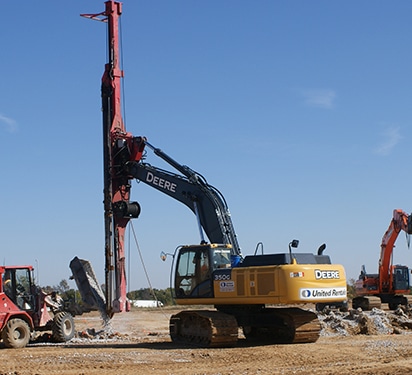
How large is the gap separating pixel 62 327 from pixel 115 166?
622 centimetres

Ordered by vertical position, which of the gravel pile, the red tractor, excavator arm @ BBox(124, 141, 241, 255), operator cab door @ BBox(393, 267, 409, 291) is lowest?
the gravel pile

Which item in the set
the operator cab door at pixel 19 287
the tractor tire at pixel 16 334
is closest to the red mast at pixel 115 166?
the operator cab door at pixel 19 287

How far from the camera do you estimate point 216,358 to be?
1683cm

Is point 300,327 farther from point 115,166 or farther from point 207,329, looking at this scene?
point 115,166

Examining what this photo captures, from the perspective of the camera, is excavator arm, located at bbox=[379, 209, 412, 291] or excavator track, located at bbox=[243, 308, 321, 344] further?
excavator arm, located at bbox=[379, 209, 412, 291]

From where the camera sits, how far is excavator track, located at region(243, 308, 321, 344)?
1988 centimetres

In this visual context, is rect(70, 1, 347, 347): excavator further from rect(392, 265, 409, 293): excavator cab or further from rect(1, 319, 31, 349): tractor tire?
rect(392, 265, 409, 293): excavator cab

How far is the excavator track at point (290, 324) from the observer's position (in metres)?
19.9

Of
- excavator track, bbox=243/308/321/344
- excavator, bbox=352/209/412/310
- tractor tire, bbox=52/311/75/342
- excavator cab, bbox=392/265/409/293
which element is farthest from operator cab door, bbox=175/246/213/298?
excavator cab, bbox=392/265/409/293

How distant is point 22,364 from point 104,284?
8.54 meters

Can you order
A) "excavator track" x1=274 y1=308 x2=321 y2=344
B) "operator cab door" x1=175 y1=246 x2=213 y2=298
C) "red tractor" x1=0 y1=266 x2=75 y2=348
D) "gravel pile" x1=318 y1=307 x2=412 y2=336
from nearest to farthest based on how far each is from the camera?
"excavator track" x1=274 y1=308 x2=321 y2=344
"operator cab door" x1=175 y1=246 x2=213 y2=298
"red tractor" x1=0 y1=266 x2=75 y2=348
"gravel pile" x1=318 y1=307 x2=412 y2=336

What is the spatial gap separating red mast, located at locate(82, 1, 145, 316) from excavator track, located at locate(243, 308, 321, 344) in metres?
5.78

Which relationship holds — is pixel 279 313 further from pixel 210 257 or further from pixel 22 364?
pixel 22 364

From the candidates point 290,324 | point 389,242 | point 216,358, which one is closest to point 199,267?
point 290,324
